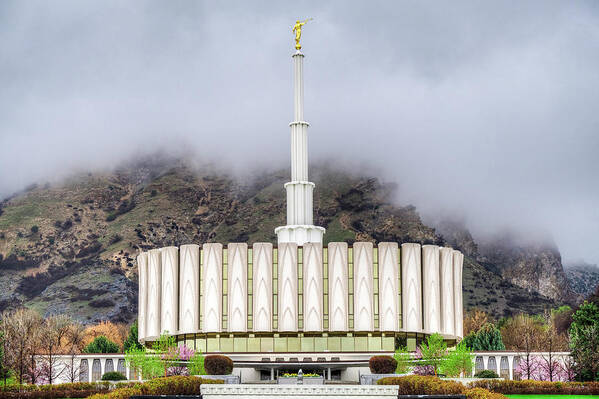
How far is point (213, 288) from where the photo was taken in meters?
76.4

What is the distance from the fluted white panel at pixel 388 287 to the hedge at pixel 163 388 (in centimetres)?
2588

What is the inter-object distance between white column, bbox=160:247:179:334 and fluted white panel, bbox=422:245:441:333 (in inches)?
804

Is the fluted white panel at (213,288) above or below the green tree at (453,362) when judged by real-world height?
above

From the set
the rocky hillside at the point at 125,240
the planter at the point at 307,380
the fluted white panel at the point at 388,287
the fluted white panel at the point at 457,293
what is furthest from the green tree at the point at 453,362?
the rocky hillside at the point at 125,240

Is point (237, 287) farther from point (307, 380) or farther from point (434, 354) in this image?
point (307, 380)

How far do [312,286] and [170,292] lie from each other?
12.0 m

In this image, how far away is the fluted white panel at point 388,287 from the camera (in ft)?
248

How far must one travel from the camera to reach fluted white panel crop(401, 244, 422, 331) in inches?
3004

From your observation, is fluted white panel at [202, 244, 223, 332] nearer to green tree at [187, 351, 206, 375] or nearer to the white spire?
green tree at [187, 351, 206, 375]

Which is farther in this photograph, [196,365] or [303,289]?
[303,289]

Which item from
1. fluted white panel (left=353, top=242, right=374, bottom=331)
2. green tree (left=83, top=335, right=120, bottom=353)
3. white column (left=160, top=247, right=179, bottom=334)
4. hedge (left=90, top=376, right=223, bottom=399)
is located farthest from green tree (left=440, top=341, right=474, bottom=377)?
green tree (left=83, top=335, right=120, bottom=353)

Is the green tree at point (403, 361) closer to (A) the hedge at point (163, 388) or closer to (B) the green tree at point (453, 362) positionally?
(B) the green tree at point (453, 362)

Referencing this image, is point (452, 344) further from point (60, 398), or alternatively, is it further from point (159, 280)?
point (60, 398)

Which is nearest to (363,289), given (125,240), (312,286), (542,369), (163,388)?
(312,286)
